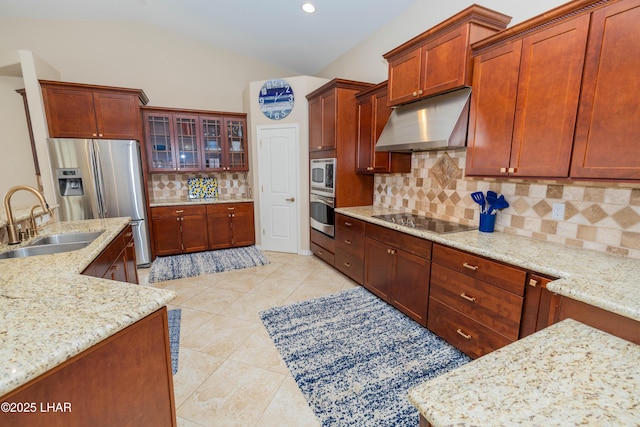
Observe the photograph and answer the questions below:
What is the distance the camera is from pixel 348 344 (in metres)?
2.24

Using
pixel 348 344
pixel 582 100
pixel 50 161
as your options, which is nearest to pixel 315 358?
pixel 348 344

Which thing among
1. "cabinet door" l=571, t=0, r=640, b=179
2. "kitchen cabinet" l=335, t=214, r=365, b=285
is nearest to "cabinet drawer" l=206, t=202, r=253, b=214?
"kitchen cabinet" l=335, t=214, r=365, b=285

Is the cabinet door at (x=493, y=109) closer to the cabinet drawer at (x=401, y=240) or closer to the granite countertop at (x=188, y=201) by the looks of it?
the cabinet drawer at (x=401, y=240)

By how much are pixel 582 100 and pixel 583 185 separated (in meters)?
0.58

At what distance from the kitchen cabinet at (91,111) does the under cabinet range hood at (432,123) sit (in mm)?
3485

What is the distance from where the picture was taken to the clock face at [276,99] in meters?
4.21

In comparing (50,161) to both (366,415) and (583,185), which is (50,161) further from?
(583,185)

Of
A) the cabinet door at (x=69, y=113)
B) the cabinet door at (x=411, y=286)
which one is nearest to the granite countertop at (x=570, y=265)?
the cabinet door at (x=411, y=286)

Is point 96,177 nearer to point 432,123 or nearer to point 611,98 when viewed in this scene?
point 432,123

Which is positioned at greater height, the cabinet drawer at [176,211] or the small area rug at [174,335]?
the cabinet drawer at [176,211]

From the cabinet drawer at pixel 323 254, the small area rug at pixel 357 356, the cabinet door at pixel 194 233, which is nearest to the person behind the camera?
the small area rug at pixel 357 356

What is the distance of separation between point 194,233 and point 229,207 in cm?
68

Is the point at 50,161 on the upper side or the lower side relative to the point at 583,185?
upper

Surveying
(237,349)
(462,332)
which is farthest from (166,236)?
(462,332)
